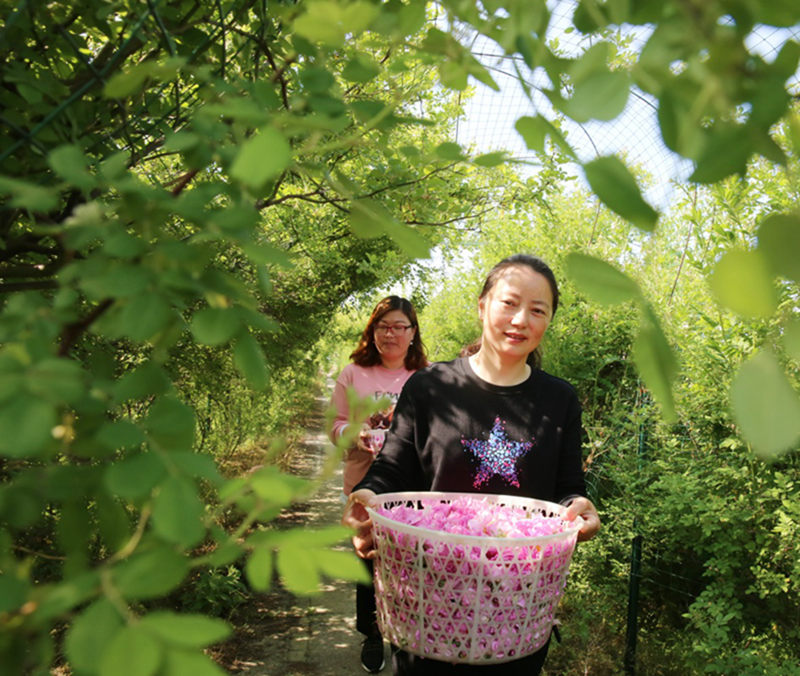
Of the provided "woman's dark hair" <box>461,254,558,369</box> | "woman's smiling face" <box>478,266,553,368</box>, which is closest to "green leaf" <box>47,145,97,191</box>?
"woman's smiling face" <box>478,266,553,368</box>

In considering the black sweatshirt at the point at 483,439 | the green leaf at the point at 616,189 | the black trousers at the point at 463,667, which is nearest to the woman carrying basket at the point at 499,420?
the black sweatshirt at the point at 483,439

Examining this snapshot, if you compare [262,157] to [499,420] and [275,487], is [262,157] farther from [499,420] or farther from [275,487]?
[499,420]

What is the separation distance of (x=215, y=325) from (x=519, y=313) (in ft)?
5.52

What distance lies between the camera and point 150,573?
407mm

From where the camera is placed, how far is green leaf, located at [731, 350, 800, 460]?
1.12ft

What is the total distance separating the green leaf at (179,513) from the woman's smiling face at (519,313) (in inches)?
68.9

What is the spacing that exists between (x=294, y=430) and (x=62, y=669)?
835cm

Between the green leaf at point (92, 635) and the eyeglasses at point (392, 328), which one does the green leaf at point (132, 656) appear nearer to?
the green leaf at point (92, 635)

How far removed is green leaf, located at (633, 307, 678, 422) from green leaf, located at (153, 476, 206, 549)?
0.32m

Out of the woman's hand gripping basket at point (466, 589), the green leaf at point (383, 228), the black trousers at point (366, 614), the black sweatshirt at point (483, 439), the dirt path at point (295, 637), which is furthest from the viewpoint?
the dirt path at point (295, 637)

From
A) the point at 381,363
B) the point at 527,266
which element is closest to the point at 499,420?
the point at 527,266

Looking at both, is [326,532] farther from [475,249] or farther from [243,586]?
[475,249]

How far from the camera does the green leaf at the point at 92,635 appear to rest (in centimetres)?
37

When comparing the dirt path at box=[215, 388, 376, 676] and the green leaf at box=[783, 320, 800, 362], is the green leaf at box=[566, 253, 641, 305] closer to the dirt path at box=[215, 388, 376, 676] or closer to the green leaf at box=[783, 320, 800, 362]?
the green leaf at box=[783, 320, 800, 362]
